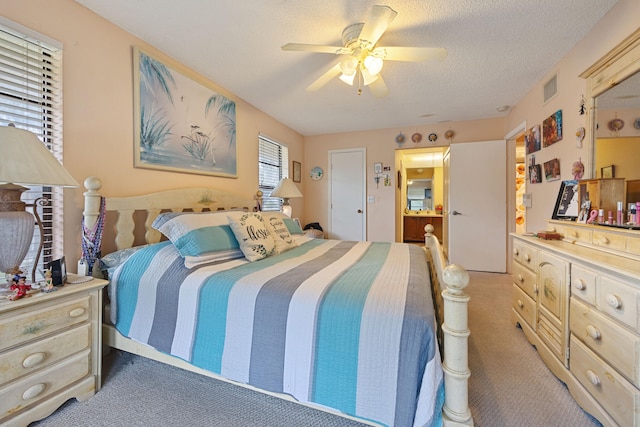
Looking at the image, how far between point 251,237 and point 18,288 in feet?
3.72

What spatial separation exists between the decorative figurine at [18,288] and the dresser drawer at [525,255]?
3004 mm

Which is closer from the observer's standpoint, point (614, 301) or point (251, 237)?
point (614, 301)

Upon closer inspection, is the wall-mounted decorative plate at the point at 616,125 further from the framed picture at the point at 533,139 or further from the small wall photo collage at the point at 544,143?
the framed picture at the point at 533,139

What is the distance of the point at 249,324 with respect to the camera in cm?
124

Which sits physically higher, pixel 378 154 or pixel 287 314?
pixel 378 154

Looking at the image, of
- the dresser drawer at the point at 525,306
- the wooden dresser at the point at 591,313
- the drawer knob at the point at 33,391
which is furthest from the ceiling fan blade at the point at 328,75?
the drawer knob at the point at 33,391

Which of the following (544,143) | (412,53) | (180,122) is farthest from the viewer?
Result: (544,143)

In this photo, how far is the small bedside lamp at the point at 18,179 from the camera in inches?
44.8

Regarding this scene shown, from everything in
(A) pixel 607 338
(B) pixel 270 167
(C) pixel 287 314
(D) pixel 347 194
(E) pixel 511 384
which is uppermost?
(B) pixel 270 167

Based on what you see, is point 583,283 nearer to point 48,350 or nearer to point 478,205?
point 48,350

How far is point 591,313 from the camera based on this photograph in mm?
1324

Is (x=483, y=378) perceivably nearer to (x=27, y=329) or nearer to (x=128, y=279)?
(x=128, y=279)

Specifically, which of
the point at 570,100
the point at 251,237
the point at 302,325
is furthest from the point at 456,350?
the point at 570,100

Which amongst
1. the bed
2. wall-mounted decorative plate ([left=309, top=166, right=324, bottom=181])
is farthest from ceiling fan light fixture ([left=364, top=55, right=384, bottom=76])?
wall-mounted decorative plate ([left=309, top=166, right=324, bottom=181])
